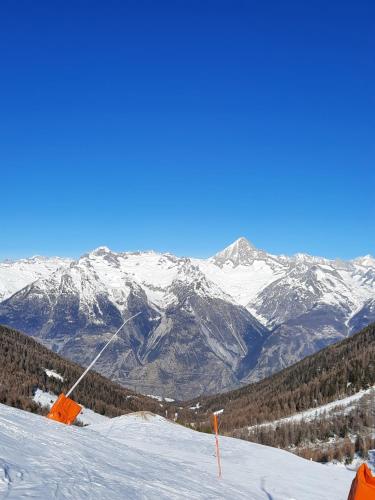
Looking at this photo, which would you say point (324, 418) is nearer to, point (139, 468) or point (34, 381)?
point (34, 381)

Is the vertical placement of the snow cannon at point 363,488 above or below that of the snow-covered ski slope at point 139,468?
above

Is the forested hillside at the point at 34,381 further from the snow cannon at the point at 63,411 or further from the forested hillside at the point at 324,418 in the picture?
the snow cannon at the point at 63,411

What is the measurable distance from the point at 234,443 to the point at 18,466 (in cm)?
2464

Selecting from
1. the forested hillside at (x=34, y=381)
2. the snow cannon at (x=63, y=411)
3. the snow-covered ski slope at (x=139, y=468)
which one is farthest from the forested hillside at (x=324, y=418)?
the snow cannon at (x=63, y=411)

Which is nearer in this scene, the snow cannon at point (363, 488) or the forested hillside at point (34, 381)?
the snow cannon at point (363, 488)

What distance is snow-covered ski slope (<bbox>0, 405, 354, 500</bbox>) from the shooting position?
13188 millimetres

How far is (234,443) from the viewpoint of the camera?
3544 centimetres

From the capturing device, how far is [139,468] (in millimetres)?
19047

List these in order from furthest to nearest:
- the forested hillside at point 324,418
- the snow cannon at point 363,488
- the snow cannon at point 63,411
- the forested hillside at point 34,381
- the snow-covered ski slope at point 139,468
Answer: the forested hillside at point 34,381, the forested hillside at point 324,418, the snow cannon at point 63,411, the snow-covered ski slope at point 139,468, the snow cannon at point 363,488

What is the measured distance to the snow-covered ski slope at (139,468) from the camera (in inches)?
519

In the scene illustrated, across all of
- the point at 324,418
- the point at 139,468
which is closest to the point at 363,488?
the point at 139,468

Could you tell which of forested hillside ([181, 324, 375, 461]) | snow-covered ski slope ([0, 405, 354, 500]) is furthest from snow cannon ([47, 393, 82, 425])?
forested hillside ([181, 324, 375, 461])

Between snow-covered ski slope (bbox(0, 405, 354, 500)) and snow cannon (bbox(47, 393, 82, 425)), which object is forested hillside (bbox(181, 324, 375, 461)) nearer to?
snow-covered ski slope (bbox(0, 405, 354, 500))

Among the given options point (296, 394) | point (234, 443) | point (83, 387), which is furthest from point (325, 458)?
point (83, 387)
